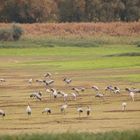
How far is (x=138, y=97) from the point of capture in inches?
1300

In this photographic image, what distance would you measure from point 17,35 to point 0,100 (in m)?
46.0

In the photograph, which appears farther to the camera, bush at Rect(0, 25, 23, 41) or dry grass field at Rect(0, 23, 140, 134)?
A: bush at Rect(0, 25, 23, 41)

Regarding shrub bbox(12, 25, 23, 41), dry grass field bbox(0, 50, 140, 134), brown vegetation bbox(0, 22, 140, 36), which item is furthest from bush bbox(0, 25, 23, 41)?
dry grass field bbox(0, 50, 140, 134)

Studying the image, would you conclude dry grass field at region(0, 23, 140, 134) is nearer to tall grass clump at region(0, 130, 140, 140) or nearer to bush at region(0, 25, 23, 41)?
bush at region(0, 25, 23, 41)

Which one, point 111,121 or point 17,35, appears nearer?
point 111,121

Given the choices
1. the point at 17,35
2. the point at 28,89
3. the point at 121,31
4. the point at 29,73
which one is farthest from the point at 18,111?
the point at 121,31

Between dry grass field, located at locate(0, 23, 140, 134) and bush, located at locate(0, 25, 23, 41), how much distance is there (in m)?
2.21

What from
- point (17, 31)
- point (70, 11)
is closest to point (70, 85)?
point (17, 31)

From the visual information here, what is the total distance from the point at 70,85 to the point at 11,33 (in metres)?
39.2

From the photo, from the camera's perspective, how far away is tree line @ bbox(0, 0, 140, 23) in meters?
95.9

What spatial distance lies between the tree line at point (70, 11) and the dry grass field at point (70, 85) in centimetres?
2060

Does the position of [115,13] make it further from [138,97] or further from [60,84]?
[138,97]

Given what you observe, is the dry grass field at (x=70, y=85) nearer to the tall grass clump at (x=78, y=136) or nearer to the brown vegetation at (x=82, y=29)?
the tall grass clump at (x=78, y=136)

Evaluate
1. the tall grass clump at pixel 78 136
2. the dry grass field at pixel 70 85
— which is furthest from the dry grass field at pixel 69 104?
the tall grass clump at pixel 78 136
